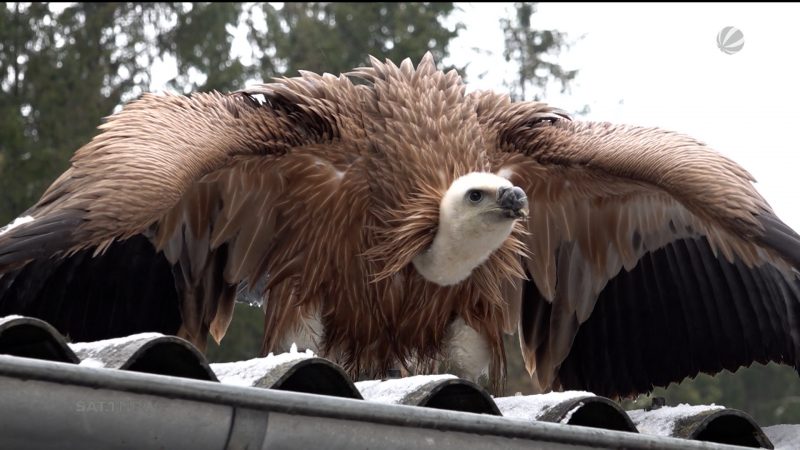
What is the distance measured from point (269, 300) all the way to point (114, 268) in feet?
2.14

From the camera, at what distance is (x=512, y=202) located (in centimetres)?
516

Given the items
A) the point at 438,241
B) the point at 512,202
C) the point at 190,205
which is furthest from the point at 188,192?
the point at 512,202

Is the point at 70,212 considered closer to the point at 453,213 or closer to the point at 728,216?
the point at 453,213

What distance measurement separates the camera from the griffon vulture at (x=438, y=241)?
5.31 m

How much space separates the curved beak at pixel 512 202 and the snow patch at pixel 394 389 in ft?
5.51

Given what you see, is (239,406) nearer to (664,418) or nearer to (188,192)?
(664,418)

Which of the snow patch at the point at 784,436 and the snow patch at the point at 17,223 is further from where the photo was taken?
the snow patch at the point at 17,223

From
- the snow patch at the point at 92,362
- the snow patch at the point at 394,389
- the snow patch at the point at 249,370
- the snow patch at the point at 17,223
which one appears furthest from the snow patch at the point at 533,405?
the snow patch at the point at 17,223

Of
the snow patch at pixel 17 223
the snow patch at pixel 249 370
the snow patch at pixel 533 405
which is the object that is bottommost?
the snow patch at pixel 533 405

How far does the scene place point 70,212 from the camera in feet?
15.2

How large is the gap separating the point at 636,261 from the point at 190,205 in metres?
1.87

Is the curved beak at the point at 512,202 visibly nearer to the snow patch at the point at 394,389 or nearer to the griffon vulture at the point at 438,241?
the griffon vulture at the point at 438,241

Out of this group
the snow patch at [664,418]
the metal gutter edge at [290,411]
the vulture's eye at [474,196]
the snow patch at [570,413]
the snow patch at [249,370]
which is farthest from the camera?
the vulture's eye at [474,196]

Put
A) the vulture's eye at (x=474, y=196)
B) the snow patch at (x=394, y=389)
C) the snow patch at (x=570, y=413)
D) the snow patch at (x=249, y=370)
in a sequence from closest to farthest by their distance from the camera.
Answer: the snow patch at (x=249, y=370) → the snow patch at (x=394, y=389) → the snow patch at (x=570, y=413) → the vulture's eye at (x=474, y=196)
